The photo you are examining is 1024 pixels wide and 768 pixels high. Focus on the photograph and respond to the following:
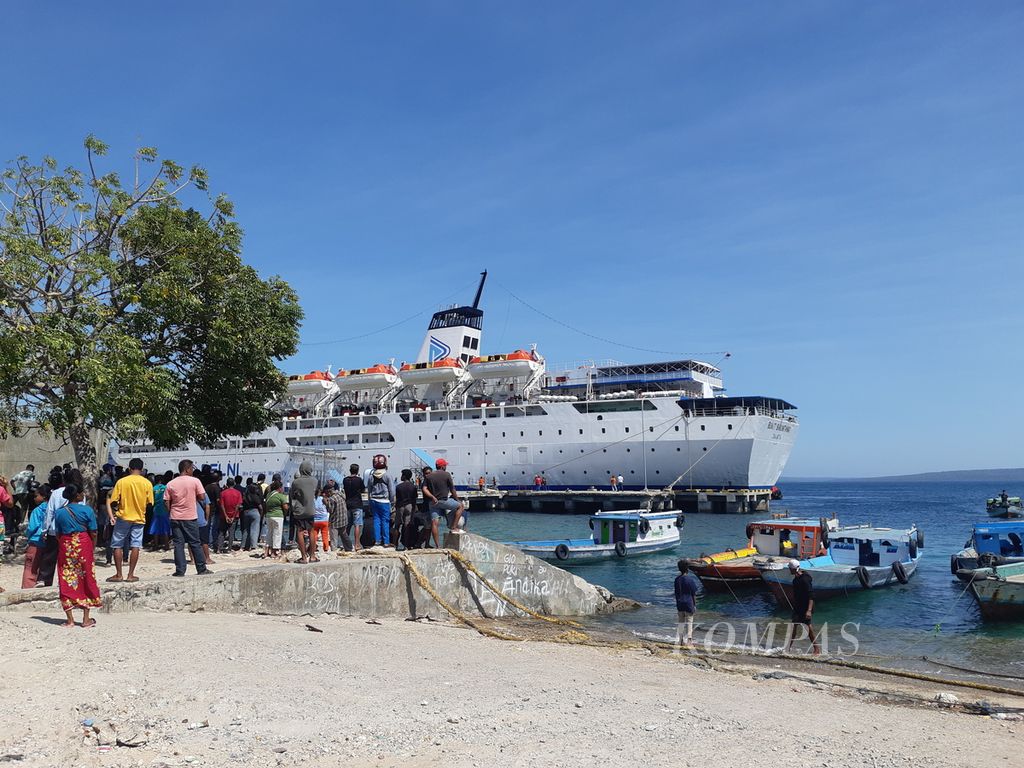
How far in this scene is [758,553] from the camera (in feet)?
66.3

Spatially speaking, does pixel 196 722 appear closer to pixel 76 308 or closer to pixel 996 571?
pixel 76 308

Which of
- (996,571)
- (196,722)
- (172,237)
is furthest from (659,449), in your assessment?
(196,722)

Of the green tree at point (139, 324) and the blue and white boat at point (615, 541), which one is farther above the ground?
the green tree at point (139, 324)

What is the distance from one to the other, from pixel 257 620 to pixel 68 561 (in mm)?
1903

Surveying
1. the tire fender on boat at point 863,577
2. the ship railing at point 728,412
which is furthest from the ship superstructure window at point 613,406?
the tire fender on boat at point 863,577

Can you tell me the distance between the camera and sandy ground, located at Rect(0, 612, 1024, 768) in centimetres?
441

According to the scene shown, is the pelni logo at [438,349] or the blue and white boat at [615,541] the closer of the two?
the blue and white boat at [615,541]

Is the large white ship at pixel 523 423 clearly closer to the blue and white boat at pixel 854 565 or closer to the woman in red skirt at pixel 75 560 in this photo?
the blue and white boat at pixel 854 565

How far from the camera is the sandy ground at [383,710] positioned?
14.5ft

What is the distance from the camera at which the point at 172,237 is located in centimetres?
1320

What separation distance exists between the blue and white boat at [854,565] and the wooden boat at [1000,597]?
2.92 m

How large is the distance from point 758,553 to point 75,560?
56.4 feet

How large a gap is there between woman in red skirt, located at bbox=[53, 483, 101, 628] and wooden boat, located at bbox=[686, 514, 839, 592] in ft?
44.9

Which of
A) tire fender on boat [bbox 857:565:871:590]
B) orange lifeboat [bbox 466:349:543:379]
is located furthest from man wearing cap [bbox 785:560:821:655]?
orange lifeboat [bbox 466:349:543:379]
